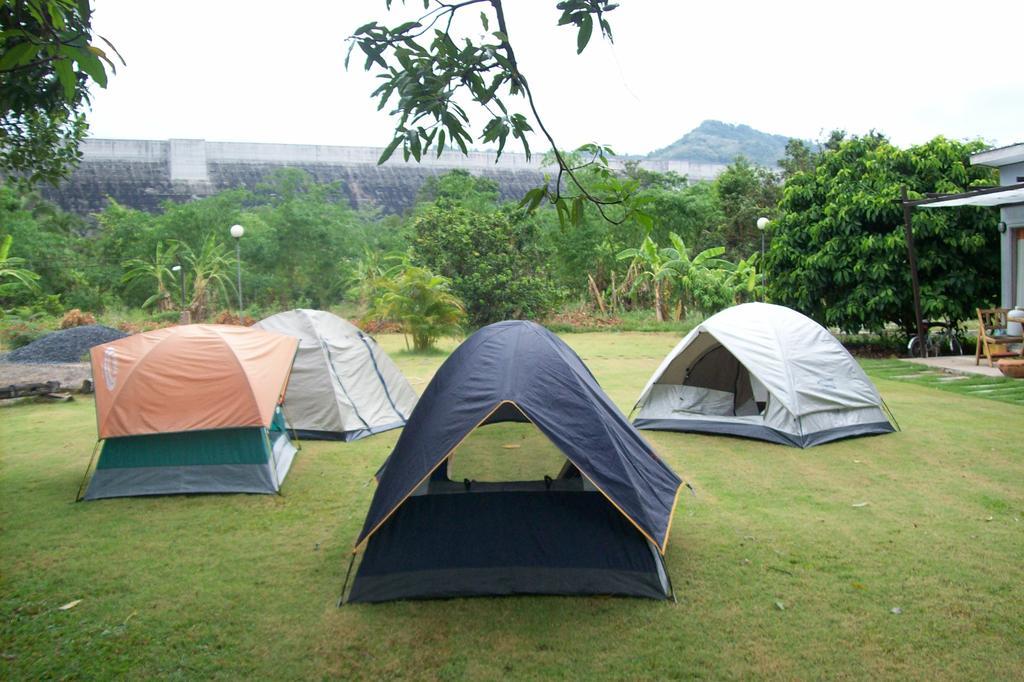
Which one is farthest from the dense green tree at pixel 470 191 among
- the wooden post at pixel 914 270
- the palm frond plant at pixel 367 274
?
→ the wooden post at pixel 914 270

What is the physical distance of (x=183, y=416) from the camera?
614 cm

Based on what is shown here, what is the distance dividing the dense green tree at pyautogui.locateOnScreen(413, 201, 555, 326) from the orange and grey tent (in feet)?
44.2

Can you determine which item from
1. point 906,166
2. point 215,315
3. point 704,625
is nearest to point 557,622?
point 704,625

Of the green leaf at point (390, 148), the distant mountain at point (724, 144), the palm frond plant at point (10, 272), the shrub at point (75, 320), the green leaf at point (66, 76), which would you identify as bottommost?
the shrub at point (75, 320)

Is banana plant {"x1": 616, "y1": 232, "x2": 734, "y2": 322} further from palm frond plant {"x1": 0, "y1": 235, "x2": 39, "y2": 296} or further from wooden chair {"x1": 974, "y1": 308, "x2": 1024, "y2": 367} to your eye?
palm frond plant {"x1": 0, "y1": 235, "x2": 39, "y2": 296}

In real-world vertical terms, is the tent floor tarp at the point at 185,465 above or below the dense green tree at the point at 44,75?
below

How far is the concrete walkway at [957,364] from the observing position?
11.8 m

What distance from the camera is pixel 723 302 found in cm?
2006

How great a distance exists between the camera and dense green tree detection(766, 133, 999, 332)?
1381cm

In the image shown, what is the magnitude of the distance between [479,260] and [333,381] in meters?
12.0

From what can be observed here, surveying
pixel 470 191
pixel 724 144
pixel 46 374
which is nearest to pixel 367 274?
pixel 470 191

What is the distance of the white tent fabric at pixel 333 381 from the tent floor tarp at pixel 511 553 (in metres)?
4.00

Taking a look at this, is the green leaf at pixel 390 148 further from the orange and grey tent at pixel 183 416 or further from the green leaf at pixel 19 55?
the orange and grey tent at pixel 183 416

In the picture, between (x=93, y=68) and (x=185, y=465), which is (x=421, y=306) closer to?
(x=185, y=465)
